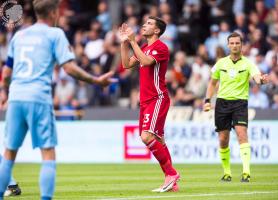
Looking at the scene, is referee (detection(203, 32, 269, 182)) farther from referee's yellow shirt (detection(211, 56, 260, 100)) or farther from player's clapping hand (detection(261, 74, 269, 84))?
player's clapping hand (detection(261, 74, 269, 84))

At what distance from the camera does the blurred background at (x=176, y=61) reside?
2172 cm

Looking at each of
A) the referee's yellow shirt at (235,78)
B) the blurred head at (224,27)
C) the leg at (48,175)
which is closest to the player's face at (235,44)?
the referee's yellow shirt at (235,78)

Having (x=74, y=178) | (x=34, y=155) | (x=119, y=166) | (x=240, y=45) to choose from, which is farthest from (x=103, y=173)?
(x=34, y=155)

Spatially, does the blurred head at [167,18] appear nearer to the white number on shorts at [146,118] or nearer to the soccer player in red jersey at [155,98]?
the soccer player in red jersey at [155,98]

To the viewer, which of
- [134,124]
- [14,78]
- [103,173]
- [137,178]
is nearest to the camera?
[14,78]

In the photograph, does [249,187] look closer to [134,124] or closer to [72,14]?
[134,124]

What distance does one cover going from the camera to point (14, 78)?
911 centimetres

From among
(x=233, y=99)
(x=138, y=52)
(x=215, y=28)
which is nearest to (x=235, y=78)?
(x=233, y=99)

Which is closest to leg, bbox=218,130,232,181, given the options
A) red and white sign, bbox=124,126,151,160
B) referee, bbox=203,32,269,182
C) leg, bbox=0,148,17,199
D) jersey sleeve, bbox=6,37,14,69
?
referee, bbox=203,32,269,182

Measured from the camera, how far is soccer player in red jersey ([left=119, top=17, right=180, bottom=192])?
40.1ft

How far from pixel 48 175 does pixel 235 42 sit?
613 cm

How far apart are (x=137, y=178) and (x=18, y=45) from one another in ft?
22.3

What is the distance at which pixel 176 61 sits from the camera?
24672 mm

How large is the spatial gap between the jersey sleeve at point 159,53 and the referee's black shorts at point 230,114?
232 cm
